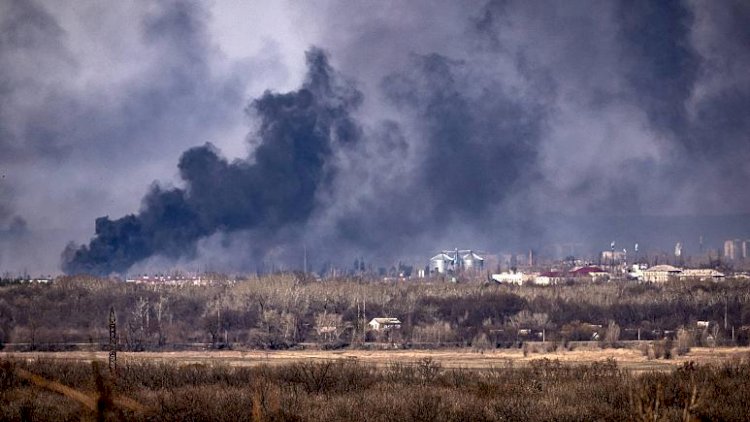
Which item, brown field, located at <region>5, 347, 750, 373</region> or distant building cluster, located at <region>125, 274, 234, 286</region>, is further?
distant building cluster, located at <region>125, 274, 234, 286</region>

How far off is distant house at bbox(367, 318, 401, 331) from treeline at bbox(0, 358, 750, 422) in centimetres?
3271

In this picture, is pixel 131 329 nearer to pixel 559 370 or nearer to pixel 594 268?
pixel 559 370

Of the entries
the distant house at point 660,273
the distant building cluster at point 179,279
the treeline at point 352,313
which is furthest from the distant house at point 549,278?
the distant building cluster at point 179,279

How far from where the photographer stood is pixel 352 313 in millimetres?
79750

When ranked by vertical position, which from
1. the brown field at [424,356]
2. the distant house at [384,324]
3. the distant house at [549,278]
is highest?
the distant house at [549,278]

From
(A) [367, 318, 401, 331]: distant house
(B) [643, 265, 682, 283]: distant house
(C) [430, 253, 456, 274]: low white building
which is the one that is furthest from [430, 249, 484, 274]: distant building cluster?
(A) [367, 318, 401, 331]: distant house

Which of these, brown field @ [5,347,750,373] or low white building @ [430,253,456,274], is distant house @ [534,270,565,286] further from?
brown field @ [5,347,750,373]

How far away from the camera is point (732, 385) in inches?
1235

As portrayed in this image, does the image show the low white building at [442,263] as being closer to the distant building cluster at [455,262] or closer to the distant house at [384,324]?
the distant building cluster at [455,262]

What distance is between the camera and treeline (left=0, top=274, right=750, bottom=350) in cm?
6900

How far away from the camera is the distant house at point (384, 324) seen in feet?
240

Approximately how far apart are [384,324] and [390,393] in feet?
144

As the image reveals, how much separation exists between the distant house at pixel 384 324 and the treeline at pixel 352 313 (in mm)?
668

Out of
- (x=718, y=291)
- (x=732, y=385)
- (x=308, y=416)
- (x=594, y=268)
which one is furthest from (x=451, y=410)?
(x=594, y=268)
